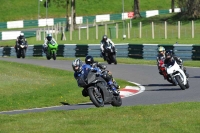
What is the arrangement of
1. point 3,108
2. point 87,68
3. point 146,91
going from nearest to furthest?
point 87,68 < point 3,108 < point 146,91

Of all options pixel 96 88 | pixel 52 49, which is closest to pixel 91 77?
pixel 96 88

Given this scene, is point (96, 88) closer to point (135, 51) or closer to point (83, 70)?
point (83, 70)

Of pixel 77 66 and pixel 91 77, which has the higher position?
pixel 77 66

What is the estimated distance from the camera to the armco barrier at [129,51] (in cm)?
3222

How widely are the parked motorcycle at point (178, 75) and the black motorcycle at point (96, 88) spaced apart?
15.8ft

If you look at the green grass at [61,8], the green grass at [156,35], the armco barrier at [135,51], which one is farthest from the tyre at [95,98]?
the green grass at [61,8]

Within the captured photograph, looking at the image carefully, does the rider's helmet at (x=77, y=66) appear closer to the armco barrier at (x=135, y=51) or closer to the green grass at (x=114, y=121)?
the green grass at (x=114, y=121)

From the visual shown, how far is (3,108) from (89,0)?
75480mm

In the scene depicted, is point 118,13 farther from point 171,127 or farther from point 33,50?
point 171,127

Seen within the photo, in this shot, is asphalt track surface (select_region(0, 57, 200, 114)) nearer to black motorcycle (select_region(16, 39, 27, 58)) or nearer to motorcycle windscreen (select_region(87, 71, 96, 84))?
motorcycle windscreen (select_region(87, 71, 96, 84))

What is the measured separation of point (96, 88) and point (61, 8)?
245 ft

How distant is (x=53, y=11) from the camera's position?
87125mm

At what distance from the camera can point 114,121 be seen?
37.8ft

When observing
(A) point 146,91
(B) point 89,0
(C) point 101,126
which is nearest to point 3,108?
(A) point 146,91
